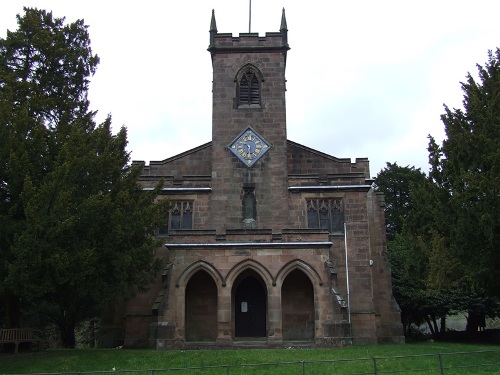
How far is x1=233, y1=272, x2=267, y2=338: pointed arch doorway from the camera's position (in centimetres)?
2831

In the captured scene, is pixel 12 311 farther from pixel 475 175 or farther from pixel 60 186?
pixel 475 175

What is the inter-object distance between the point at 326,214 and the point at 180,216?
26.0 ft

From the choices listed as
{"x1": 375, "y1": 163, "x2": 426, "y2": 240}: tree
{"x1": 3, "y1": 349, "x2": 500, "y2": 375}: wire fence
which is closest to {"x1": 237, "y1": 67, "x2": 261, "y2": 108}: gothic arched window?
{"x1": 3, "y1": 349, "x2": 500, "y2": 375}: wire fence

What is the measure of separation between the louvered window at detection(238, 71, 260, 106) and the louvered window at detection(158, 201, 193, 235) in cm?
683

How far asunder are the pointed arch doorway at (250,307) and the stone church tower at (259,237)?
0.16 ft

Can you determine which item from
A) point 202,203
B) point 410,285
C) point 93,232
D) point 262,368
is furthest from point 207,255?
point 410,285

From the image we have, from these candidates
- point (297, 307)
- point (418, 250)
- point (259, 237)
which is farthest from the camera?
point (297, 307)

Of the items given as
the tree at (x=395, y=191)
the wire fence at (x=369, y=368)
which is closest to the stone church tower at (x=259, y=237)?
the wire fence at (x=369, y=368)

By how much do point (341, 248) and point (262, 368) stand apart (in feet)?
42.7

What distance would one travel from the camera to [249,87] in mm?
33438

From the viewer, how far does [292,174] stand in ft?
105

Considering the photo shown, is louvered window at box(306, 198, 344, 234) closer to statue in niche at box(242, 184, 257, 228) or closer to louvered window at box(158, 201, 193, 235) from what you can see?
statue in niche at box(242, 184, 257, 228)

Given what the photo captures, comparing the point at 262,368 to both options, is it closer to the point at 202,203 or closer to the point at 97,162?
the point at 97,162

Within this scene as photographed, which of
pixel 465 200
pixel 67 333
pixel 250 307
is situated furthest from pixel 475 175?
pixel 67 333
